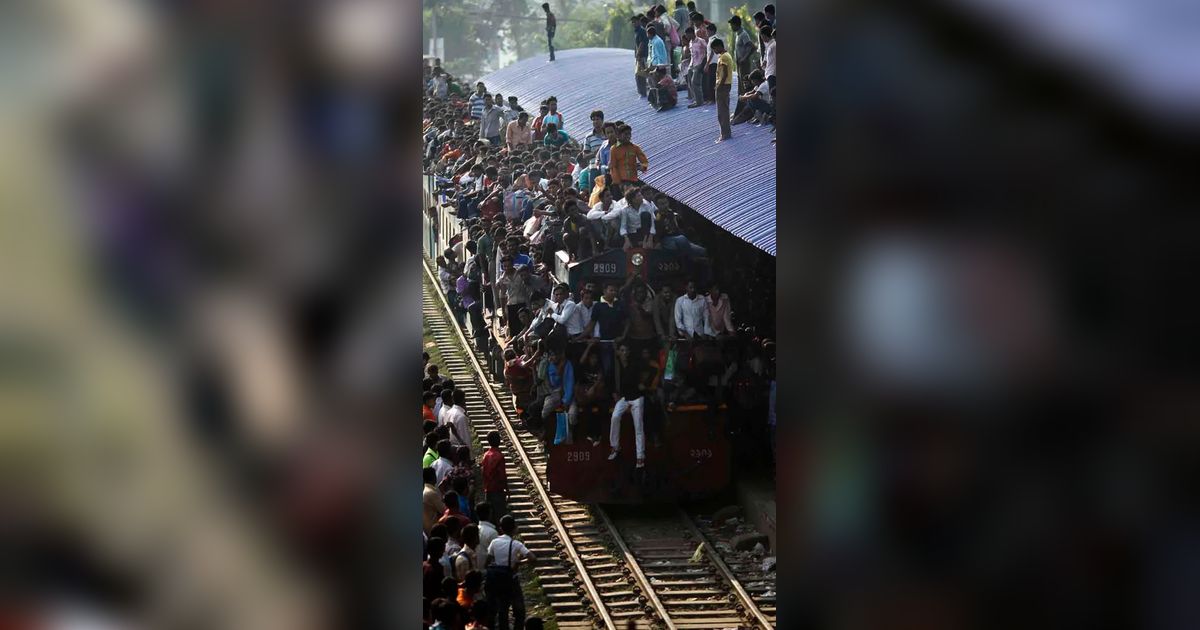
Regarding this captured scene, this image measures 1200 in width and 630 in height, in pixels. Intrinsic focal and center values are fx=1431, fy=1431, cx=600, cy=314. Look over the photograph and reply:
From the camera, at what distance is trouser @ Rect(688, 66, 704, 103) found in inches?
651

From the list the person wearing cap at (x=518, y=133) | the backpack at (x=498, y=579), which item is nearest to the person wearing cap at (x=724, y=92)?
the person wearing cap at (x=518, y=133)

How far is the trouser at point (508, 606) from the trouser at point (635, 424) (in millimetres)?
3180

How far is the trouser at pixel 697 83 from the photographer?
16547 mm

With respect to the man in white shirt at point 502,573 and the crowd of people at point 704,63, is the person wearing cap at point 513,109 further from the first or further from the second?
the man in white shirt at point 502,573

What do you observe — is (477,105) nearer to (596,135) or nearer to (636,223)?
(596,135)

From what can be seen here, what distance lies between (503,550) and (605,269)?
4315 mm

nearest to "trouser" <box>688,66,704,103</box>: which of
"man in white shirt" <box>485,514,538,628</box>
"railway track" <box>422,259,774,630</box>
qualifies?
"railway track" <box>422,259,774,630</box>

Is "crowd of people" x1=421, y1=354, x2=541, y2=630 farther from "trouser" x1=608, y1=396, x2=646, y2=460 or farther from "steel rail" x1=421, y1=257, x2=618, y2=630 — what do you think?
"trouser" x1=608, y1=396, x2=646, y2=460

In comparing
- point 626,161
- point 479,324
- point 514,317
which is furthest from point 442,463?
point 479,324
